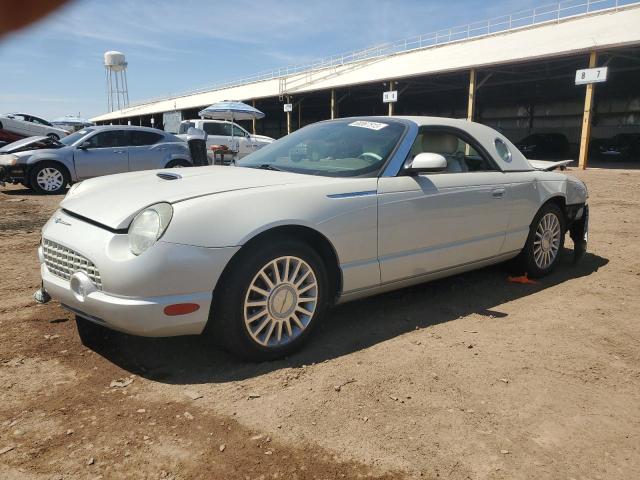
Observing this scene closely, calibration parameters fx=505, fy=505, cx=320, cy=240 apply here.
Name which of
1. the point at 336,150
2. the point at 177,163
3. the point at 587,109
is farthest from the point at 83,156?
the point at 587,109

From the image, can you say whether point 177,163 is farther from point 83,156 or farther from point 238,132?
point 238,132

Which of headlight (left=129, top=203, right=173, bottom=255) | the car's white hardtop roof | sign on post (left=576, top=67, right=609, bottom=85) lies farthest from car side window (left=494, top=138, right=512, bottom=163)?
sign on post (left=576, top=67, right=609, bottom=85)

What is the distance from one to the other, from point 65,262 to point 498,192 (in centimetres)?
320

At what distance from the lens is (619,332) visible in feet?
11.3

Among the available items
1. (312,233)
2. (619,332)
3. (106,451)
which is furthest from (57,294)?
(619,332)

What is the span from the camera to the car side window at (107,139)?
34.5 feet

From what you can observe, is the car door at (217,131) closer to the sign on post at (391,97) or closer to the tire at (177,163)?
the tire at (177,163)

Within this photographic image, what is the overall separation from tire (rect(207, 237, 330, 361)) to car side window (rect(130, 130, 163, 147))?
29.0ft

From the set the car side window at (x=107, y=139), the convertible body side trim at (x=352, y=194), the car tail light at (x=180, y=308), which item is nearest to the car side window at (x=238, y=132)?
the car side window at (x=107, y=139)

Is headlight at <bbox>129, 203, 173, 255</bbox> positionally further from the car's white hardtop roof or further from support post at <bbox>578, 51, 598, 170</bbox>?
support post at <bbox>578, 51, 598, 170</bbox>

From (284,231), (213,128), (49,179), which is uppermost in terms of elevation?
(213,128)

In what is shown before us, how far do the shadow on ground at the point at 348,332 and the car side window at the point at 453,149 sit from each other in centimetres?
105

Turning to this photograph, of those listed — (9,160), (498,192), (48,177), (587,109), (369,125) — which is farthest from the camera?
(587,109)

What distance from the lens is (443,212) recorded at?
12.0 ft
